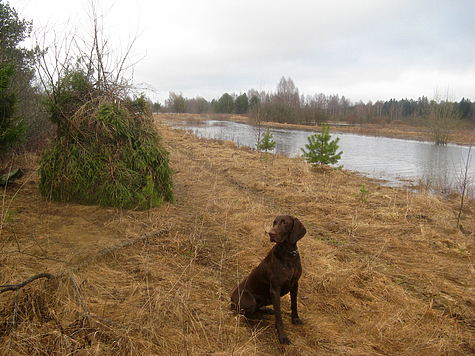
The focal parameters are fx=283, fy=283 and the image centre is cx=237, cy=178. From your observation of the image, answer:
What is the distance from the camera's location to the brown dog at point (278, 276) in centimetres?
283

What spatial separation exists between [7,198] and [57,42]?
3382 millimetres

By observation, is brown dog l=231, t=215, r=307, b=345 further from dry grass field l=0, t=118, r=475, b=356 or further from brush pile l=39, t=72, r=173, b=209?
brush pile l=39, t=72, r=173, b=209

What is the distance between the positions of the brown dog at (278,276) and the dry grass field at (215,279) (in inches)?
7.0

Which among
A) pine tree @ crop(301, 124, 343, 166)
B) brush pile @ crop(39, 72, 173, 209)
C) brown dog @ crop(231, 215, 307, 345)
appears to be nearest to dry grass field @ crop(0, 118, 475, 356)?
brown dog @ crop(231, 215, 307, 345)

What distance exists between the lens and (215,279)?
3896 mm

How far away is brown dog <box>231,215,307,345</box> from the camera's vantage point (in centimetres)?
283

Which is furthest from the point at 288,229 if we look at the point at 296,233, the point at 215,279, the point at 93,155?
the point at 93,155

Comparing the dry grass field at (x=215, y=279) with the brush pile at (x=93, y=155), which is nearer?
the dry grass field at (x=215, y=279)

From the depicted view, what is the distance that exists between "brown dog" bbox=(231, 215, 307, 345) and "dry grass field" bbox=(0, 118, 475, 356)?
0.18 meters

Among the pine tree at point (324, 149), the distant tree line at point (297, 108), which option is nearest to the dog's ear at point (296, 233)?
the pine tree at point (324, 149)

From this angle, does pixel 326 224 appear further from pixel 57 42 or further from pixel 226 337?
pixel 57 42

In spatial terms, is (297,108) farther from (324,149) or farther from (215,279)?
(215,279)

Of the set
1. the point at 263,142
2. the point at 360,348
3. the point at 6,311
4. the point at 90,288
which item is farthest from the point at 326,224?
the point at 263,142

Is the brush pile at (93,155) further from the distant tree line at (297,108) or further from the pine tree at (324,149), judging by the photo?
the distant tree line at (297,108)
